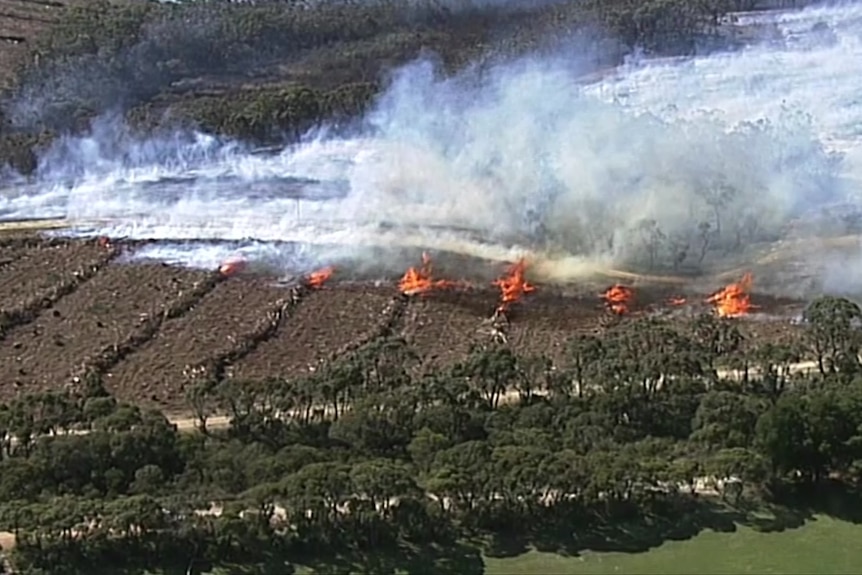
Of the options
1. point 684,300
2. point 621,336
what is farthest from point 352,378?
point 684,300

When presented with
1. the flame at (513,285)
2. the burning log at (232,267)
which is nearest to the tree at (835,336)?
the flame at (513,285)

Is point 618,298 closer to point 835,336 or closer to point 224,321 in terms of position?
point 835,336

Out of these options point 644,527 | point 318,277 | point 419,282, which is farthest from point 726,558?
point 318,277

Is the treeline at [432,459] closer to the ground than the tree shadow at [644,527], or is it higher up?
higher up

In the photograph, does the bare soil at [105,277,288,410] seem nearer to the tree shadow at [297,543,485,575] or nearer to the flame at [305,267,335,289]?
the flame at [305,267,335,289]

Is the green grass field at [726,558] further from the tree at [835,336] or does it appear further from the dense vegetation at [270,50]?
the dense vegetation at [270,50]

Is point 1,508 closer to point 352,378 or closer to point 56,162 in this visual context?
point 352,378
